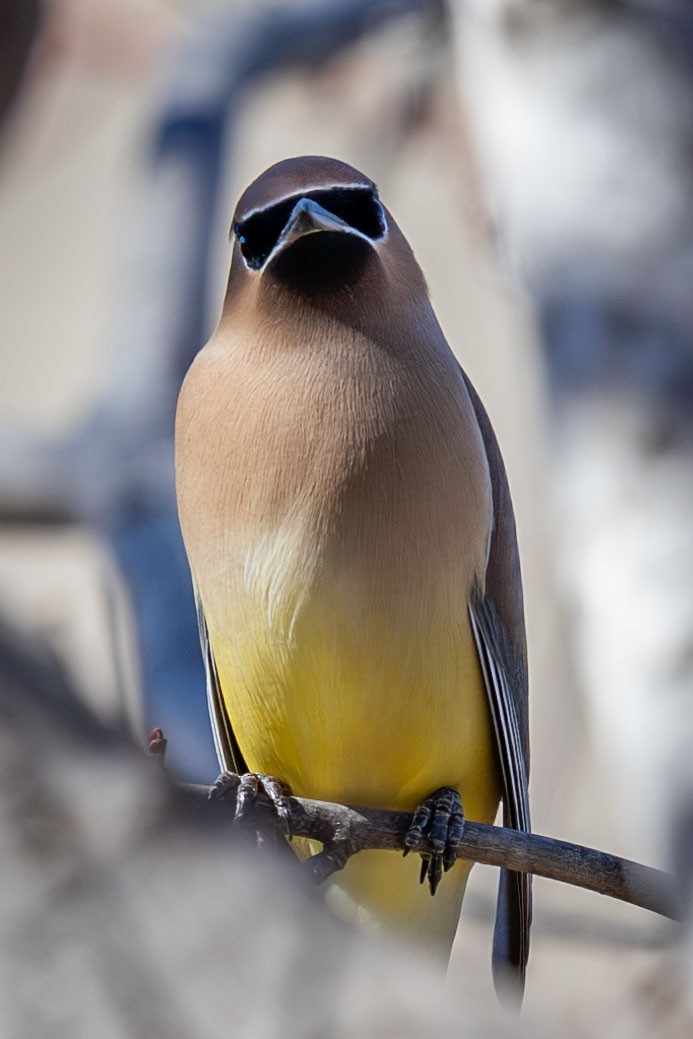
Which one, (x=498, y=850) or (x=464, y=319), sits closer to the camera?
(x=498, y=850)

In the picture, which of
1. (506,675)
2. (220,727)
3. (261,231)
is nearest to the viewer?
(261,231)

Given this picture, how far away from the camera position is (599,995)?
156 inches

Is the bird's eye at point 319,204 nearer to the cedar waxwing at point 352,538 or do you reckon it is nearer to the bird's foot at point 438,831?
the cedar waxwing at point 352,538

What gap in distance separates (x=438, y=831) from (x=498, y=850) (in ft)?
0.91

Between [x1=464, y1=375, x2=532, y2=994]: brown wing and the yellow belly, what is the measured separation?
28 millimetres

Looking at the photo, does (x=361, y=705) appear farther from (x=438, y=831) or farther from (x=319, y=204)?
(x=319, y=204)

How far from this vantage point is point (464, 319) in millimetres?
6289

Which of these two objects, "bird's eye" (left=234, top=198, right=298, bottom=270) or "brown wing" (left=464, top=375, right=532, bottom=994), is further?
"brown wing" (left=464, top=375, right=532, bottom=994)

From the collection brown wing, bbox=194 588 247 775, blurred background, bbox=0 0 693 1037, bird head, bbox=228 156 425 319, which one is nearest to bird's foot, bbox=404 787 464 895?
blurred background, bbox=0 0 693 1037

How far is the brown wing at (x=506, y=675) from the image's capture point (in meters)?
2.25

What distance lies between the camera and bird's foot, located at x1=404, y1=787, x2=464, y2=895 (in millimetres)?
2139

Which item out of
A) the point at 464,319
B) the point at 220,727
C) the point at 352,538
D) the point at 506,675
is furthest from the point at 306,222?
the point at 464,319

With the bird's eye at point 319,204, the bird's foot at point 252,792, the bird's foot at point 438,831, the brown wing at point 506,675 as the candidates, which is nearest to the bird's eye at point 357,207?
the bird's eye at point 319,204

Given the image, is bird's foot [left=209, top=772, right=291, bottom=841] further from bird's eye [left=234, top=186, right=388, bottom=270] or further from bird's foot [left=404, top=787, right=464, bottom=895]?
bird's eye [left=234, top=186, right=388, bottom=270]
